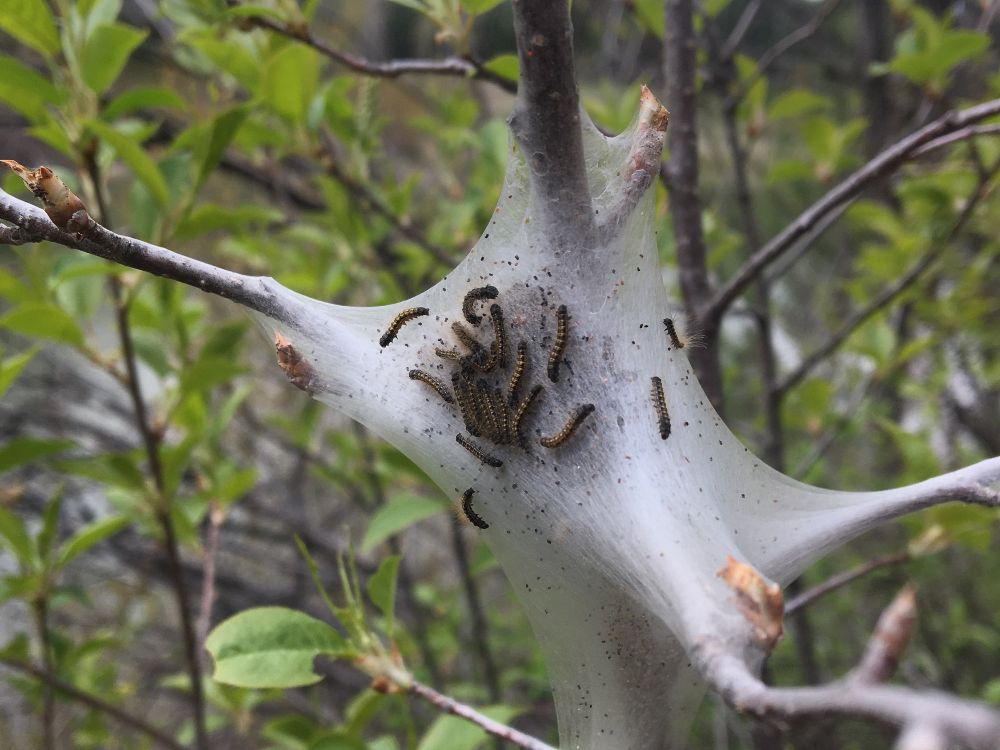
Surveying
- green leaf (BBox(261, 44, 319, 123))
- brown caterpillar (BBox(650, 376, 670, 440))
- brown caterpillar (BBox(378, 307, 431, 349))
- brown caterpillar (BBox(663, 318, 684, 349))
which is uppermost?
green leaf (BBox(261, 44, 319, 123))

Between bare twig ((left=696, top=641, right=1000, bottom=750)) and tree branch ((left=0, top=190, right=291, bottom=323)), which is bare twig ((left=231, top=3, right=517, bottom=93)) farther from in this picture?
bare twig ((left=696, top=641, right=1000, bottom=750))

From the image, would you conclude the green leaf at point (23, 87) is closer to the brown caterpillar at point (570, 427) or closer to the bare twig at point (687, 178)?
the brown caterpillar at point (570, 427)

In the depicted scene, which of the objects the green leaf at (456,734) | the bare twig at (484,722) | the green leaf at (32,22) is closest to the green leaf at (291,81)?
the green leaf at (32,22)

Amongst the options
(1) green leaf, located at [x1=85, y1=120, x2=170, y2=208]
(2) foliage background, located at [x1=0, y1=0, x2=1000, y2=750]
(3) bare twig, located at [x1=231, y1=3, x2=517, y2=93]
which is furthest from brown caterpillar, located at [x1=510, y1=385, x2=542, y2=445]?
(1) green leaf, located at [x1=85, y1=120, x2=170, y2=208]

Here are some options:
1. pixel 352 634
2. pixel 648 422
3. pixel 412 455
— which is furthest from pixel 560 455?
pixel 352 634

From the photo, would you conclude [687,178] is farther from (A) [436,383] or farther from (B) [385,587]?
(B) [385,587]

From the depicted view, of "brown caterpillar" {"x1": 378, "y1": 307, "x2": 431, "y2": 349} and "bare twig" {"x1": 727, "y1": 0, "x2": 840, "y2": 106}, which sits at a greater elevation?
"bare twig" {"x1": 727, "y1": 0, "x2": 840, "y2": 106}

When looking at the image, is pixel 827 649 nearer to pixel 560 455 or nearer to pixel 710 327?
pixel 710 327
